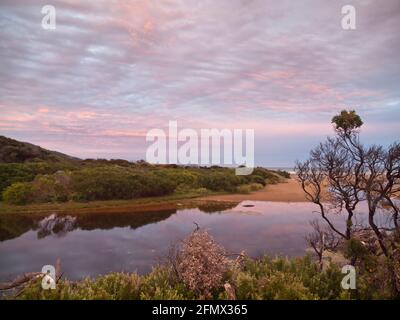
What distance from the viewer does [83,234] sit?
18859mm

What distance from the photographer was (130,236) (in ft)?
59.7

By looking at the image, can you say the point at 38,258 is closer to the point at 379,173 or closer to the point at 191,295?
the point at 191,295

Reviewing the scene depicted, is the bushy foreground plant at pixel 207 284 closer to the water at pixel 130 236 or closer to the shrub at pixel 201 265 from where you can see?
the shrub at pixel 201 265

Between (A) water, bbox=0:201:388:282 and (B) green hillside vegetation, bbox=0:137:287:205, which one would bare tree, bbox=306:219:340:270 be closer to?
(A) water, bbox=0:201:388:282

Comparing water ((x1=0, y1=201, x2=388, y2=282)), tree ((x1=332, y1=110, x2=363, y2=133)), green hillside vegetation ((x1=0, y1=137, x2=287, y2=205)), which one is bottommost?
water ((x1=0, y1=201, x2=388, y2=282))

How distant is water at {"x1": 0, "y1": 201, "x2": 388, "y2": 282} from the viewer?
13969 mm

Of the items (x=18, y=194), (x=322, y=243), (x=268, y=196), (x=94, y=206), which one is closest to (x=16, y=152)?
(x=18, y=194)

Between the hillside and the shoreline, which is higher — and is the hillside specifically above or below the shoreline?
above

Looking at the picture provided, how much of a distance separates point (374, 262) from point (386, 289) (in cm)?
94

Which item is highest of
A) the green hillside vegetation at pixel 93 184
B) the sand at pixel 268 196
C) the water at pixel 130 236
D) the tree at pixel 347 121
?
the tree at pixel 347 121

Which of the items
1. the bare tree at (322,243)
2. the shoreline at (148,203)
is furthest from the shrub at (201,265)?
the shoreline at (148,203)

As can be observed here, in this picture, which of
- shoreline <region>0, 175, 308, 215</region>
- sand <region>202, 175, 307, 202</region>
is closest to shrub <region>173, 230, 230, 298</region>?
shoreline <region>0, 175, 308, 215</region>

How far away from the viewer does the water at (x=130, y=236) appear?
1397 centimetres
